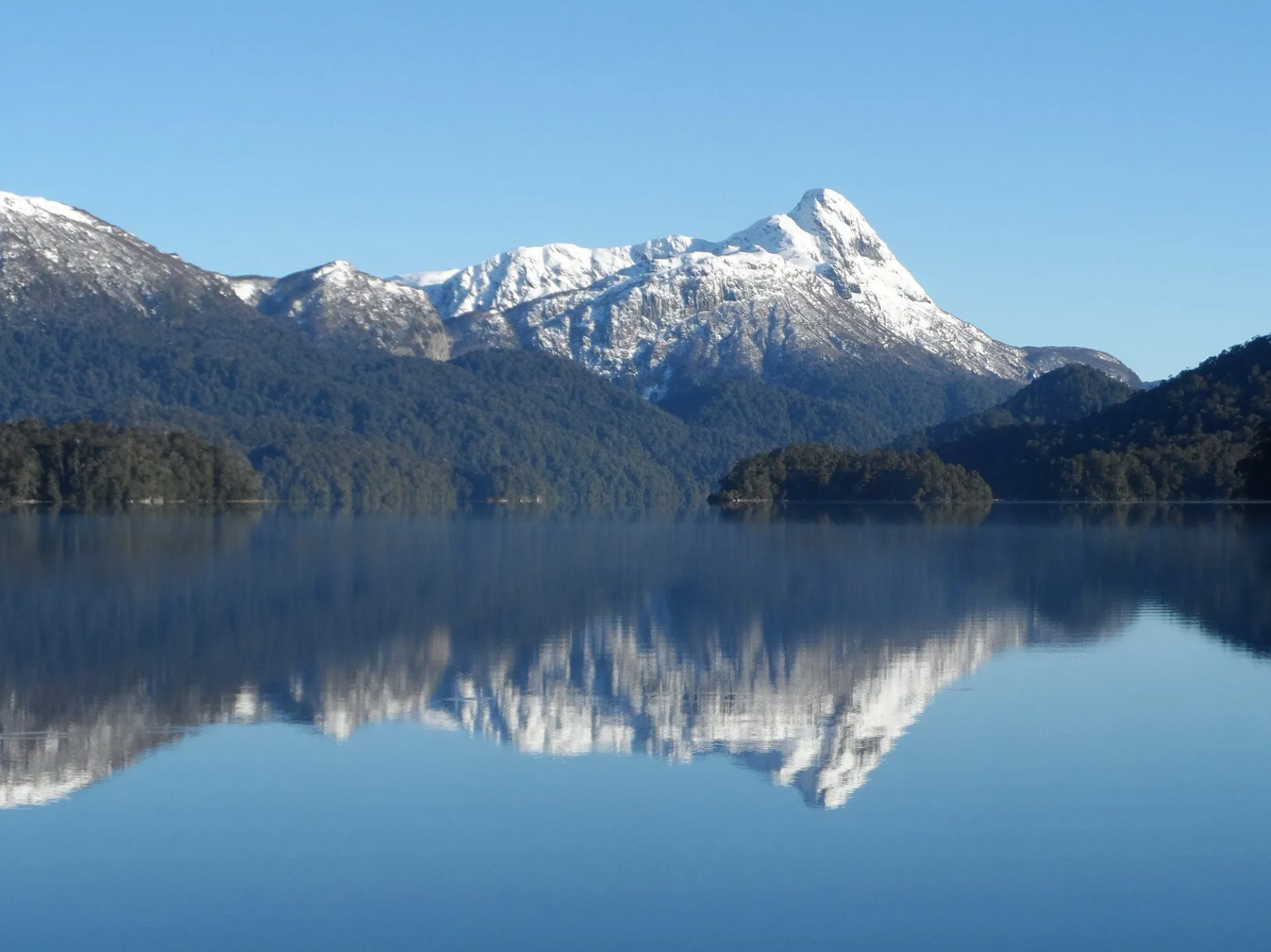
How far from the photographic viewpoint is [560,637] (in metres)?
31.8

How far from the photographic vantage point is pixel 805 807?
682 inches

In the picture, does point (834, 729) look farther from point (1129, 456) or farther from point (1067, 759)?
point (1129, 456)

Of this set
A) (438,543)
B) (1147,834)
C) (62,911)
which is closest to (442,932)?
(62,911)

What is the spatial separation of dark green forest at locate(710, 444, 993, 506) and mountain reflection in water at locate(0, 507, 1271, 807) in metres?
119

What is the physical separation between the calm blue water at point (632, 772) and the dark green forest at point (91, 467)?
117095 millimetres

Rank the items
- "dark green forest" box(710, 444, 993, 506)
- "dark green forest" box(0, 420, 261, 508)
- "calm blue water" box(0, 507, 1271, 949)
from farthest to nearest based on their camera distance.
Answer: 1. "dark green forest" box(710, 444, 993, 506)
2. "dark green forest" box(0, 420, 261, 508)
3. "calm blue water" box(0, 507, 1271, 949)

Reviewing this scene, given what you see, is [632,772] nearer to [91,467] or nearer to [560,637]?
[560,637]

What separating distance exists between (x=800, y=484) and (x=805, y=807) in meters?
176

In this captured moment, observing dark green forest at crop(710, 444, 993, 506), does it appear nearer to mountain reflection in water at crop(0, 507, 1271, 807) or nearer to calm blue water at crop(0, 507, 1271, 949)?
mountain reflection in water at crop(0, 507, 1271, 807)

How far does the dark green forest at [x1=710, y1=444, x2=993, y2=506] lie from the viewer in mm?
186125

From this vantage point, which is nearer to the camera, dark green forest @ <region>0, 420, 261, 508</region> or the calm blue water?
the calm blue water

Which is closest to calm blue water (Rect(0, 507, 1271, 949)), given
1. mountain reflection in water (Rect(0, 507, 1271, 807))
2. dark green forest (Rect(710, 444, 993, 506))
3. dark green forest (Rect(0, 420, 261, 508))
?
mountain reflection in water (Rect(0, 507, 1271, 807))

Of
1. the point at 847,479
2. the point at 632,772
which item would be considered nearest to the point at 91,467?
Result: the point at 847,479

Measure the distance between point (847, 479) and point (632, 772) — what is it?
176093 mm
